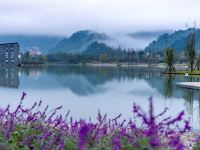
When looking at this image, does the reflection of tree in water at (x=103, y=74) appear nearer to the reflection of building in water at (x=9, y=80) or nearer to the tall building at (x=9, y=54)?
the reflection of building in water at (x=9, y=80)

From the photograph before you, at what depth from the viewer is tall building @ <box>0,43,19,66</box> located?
582 ft

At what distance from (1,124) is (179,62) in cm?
18894

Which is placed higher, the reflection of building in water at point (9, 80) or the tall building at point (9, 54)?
the tall building at point (9, 54)

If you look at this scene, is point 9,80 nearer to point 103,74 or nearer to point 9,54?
point 103,74

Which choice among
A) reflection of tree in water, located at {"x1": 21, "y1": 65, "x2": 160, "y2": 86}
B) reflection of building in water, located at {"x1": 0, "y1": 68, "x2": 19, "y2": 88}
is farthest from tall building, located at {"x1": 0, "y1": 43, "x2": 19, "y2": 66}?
reflection of building in water, located at {"x1": 0, "y1": 68, "x2": 19, "y2": 88}

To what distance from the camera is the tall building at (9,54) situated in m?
178

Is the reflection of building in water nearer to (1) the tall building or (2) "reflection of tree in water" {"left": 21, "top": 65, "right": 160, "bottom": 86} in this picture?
(2) "reflection of tree in water" {"left": 21, "top": 65, "right": 160, "bottom": 86}

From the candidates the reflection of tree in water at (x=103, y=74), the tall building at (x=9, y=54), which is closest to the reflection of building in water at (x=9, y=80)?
the reflection of tree in water at (x=103, y=74)

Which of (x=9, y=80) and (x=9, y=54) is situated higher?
(x=9, y=54)

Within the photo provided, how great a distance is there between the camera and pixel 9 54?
18088cm

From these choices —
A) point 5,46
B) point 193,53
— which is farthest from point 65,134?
point 5,46

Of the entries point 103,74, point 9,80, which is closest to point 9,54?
point 103,74

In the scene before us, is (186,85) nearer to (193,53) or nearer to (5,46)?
(193,53)

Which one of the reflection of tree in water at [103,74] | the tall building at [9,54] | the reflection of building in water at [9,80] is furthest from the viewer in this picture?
the tall building at [9,54]
